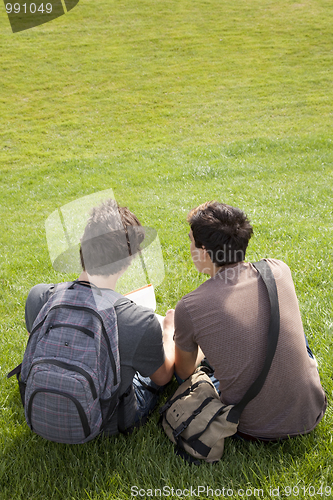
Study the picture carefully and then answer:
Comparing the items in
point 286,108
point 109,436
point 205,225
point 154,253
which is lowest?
point 286,108

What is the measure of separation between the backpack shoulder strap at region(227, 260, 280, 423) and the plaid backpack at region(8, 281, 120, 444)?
2.31ft

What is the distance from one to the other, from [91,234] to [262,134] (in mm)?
14407

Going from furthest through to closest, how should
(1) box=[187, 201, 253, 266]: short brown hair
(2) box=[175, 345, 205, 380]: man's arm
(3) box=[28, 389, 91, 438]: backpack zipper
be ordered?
(2) box=[175, 345, 205, 380]: man's arm → (1) box=[187, 201, 253, 266]: short brown hair → (3) box=[28, 389, 91, 438]: backpack zipper

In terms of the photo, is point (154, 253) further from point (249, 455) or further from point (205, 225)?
point (249, 455)

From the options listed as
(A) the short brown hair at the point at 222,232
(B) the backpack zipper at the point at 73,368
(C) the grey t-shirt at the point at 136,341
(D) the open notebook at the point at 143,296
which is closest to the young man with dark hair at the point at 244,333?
(A) the short brown hair at the point at 222,232

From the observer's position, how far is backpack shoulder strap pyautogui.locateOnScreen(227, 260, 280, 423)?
6.91 feet

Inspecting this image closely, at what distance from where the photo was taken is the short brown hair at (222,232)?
2.33 meters

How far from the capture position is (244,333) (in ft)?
7.00

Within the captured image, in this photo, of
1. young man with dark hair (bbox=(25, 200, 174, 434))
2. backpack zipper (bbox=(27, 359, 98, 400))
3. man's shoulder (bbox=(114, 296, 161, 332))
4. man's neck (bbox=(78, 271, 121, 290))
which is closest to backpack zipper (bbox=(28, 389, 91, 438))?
backpack zipper (bbox=(27, 359, 98, 400))

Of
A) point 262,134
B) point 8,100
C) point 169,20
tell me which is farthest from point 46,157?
point 169,20

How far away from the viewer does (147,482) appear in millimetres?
2246

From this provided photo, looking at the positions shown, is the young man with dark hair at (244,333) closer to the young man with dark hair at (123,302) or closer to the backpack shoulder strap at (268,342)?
the backpack shoulder strap at (268,342)

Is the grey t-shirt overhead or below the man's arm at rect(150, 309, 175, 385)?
overhead

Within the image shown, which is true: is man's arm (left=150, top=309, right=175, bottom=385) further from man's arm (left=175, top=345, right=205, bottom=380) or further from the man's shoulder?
the man's shoulder
